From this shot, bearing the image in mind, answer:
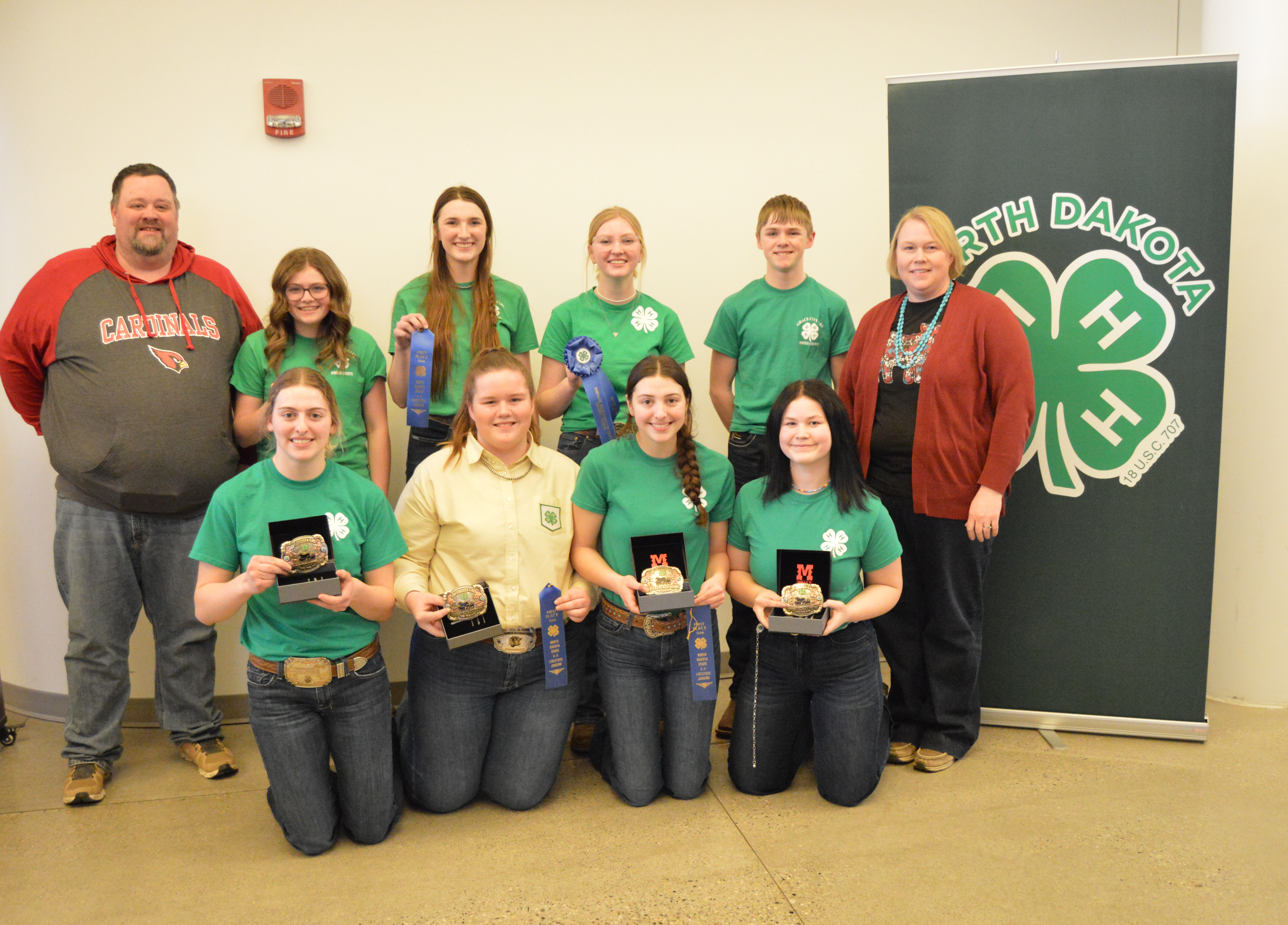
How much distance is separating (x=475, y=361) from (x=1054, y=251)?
1.87 metres

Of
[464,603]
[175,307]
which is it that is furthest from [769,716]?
[175,307]

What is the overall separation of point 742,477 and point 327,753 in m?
1.50

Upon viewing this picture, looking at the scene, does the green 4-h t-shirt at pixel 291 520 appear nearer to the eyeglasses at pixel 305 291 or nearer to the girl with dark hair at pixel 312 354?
the girl with dark hair at pixel 312 354

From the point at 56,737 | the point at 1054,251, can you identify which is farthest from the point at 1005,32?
the point at 56,737

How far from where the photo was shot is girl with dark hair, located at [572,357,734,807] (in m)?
2.57

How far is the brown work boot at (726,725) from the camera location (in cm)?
308

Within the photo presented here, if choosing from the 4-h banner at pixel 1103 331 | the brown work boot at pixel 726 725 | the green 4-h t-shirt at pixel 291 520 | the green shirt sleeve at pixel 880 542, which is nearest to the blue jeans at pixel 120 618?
the green 4-h t-shirt at pixel 291 520

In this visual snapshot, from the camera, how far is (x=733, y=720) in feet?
9.12

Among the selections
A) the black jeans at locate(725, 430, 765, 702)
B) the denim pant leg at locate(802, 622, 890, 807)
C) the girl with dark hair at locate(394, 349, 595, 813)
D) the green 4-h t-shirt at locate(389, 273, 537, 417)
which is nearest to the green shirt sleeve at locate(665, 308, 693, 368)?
the green 4-h t-shirt at locate(389, 273, 537, 417)

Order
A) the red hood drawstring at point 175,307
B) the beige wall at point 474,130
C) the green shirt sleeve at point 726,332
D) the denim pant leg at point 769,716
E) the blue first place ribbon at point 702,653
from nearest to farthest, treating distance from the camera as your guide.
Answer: the blue first place ribbon at point 702,653 → the denim pant leg at point 769,716 → the red hood drawstring at point 175,307 → the green shirt sleeve at point 726,332 → the beige wall at point 474,130

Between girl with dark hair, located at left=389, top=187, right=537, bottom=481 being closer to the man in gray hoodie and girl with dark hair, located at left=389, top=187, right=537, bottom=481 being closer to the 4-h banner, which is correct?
the man in gray hoodie

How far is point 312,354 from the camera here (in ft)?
9.62

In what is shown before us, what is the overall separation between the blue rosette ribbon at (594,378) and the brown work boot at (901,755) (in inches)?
51.4

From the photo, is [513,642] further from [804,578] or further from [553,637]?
[804,578]
